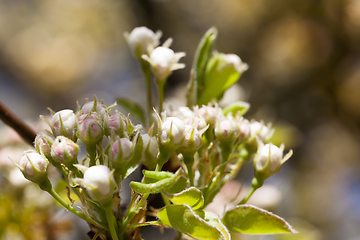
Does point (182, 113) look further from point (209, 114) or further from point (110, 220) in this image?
point (110, 220)

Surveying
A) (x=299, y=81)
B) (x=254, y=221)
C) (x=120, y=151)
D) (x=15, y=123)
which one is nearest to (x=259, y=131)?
(x=254, y=221)

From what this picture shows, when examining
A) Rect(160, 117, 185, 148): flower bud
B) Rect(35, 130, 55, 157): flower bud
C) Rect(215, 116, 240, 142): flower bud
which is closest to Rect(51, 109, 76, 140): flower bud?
Rect(35, 130, 55, 157): flower bud

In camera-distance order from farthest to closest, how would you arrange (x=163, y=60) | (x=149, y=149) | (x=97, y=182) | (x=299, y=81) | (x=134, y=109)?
(x=299, y=81) → (x=134, y=109) → (x=163, y=60) → (x=149, y=149) → (x=97, y=182)

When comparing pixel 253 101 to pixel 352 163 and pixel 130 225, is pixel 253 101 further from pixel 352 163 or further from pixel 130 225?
pixel 130 225

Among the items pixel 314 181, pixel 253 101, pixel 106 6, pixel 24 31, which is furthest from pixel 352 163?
pixel 24 31

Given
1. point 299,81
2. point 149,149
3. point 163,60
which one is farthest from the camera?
point 299,81

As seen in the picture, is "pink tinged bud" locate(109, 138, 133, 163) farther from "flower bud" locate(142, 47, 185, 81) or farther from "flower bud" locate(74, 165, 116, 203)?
"flower bud" locate(142, 47, 185, 81)

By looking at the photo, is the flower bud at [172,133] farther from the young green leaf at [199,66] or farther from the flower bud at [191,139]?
the young green leaf at [199,66]
